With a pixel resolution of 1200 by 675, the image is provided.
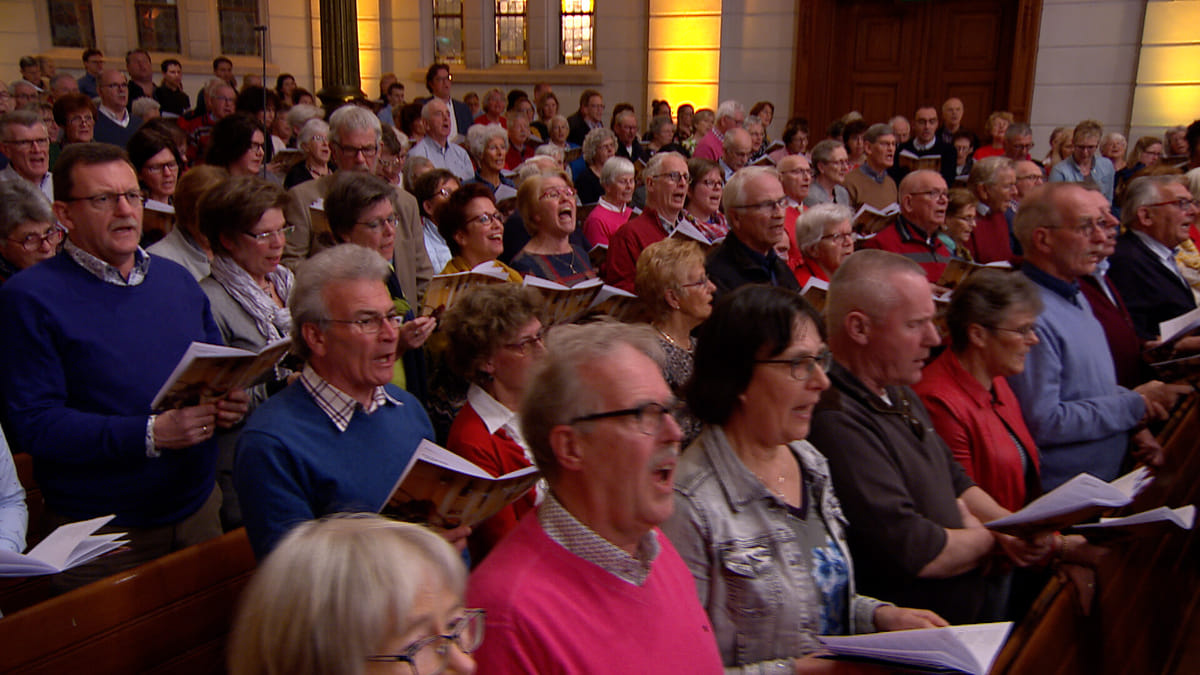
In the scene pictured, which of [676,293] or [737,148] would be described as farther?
[737,148]

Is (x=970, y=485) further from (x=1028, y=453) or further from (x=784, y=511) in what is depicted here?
(x=784, y=511)

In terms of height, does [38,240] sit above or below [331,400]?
above

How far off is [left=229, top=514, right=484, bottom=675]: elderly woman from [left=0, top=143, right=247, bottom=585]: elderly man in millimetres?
1141

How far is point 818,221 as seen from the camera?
4145 mm

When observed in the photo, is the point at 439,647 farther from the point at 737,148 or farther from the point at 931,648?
the point at 737,148

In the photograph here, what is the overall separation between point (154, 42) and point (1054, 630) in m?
13.7

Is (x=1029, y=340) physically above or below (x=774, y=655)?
above

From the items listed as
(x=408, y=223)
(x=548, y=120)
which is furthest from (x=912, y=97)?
(x=408, y=223)

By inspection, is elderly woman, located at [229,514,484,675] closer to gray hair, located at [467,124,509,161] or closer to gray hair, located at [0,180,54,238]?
gray hair, located at [0,180,54,238]

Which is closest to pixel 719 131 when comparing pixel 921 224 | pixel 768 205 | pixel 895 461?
pixel 921 224

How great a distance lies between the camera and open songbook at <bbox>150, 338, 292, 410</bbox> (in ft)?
6.09

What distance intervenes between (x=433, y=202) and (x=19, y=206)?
178 centimetres

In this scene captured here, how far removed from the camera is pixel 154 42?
41.0 ft

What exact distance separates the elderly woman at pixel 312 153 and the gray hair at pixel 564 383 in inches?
141
